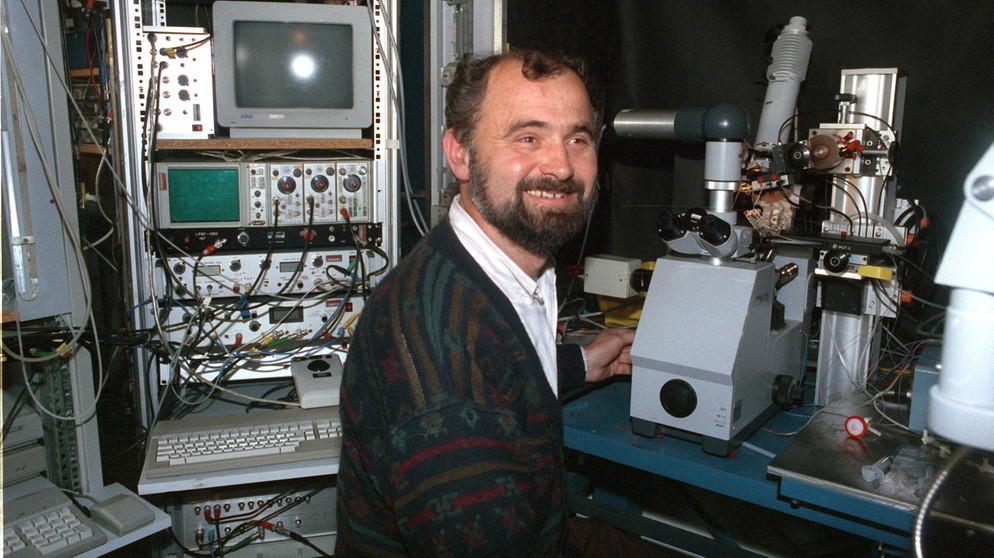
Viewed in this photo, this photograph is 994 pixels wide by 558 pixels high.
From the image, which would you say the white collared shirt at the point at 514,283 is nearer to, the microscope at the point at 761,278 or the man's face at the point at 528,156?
the man's face at the point at 528,156

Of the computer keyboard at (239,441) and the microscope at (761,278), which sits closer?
the microscope at (761,278)

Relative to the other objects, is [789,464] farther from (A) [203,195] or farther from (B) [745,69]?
(A) [203,195]

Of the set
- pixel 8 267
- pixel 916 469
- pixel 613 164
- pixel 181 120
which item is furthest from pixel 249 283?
pixel 916 469

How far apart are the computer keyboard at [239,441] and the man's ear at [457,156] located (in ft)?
2.33

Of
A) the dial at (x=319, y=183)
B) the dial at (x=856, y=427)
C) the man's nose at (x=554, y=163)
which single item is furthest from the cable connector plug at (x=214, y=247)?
the dial at (x=856, y=427)

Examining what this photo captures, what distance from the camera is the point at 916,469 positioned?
1223 mm

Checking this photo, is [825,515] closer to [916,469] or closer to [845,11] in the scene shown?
[916,469]

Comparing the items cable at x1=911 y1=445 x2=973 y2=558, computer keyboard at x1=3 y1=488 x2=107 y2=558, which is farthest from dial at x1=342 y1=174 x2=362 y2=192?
cable at x1=911 y1=445 x2=973 y2=558

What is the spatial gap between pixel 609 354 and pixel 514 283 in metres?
0.46

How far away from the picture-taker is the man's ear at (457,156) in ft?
4.50

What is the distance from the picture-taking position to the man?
2.97ft

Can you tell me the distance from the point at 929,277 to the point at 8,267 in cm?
225

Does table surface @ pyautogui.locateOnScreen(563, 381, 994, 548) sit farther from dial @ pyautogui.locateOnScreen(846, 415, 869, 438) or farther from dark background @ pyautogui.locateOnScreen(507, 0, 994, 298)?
dark background @ pyautogui.locateOnScreen(507, 0, 994, 298)

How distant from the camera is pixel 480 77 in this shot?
137cm
